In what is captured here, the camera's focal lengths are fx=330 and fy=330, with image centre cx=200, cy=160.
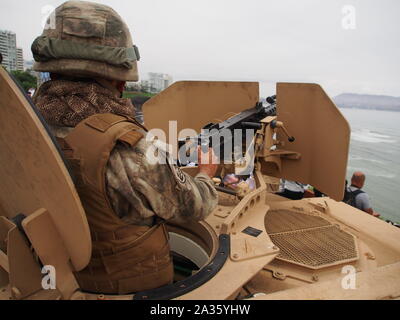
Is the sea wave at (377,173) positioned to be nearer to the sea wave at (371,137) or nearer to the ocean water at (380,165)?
the ocean water at (380,165)

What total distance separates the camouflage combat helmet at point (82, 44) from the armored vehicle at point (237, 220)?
0.43 meters

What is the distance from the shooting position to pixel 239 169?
3.48 meters

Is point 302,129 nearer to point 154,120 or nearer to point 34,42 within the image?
point 154,120

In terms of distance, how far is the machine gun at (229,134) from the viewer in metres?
2.90

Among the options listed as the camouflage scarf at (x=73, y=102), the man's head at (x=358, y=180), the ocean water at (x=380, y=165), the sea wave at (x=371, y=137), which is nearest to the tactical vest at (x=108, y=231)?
the camouflage scarf at (x=73, y=102)

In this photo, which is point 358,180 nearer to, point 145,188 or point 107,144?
point 145,188

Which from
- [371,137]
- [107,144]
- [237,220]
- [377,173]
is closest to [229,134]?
[237,220]

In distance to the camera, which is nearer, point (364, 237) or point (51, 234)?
point (51, 234)

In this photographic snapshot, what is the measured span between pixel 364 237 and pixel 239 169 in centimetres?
140

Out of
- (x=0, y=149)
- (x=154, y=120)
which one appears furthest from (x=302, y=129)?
(x=0, y=149)

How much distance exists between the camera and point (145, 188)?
1.44m

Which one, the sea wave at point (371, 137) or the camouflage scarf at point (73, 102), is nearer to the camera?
the camouflage scarf at point (73, 102)

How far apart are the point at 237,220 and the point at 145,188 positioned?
1329 millimetres

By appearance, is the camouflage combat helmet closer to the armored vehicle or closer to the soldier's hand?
the armored vehicle
